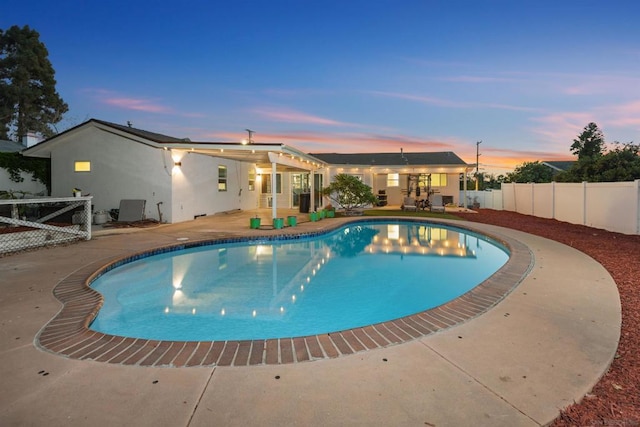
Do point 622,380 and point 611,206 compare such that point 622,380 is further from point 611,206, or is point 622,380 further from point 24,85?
point 24,85

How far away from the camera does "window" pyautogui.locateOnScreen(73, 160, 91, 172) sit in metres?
12.6

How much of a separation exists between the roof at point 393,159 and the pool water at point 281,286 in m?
12.7

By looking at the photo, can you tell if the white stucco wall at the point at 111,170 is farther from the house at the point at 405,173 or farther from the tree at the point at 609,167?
the tree at the point at 609,167

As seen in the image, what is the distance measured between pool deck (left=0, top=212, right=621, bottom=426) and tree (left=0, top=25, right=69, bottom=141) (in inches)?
1330

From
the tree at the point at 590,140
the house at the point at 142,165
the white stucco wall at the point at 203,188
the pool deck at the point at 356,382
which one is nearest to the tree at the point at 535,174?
the tree at the point at 590,140

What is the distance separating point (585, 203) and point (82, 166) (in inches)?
742

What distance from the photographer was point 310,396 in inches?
83.7

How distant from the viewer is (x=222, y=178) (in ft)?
51.4

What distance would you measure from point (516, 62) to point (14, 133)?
36982 mm

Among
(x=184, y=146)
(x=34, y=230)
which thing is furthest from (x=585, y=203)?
(x=34, y=230)

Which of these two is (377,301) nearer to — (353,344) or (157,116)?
(353,344)

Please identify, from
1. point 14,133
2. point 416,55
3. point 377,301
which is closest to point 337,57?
point 416,55

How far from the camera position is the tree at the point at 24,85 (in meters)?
A: 27.3

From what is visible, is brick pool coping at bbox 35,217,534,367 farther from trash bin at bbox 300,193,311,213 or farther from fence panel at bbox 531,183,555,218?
trash bin at bbox 300,193,311,213
